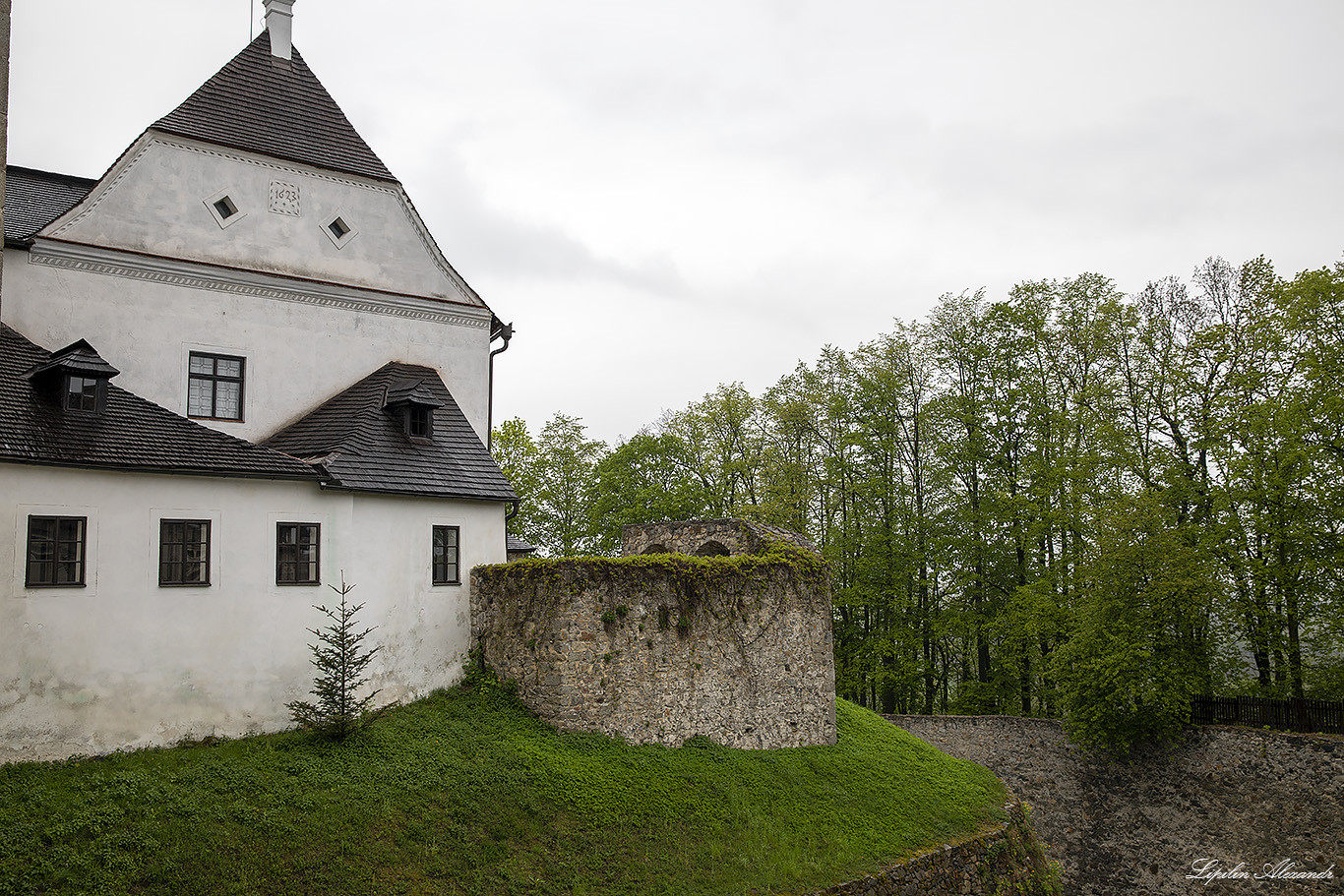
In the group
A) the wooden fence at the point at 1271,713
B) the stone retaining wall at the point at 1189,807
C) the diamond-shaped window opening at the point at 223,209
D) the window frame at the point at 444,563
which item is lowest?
the stone retaining wall at the point at 1189,807

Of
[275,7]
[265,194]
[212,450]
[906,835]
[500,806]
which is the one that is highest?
[275,7]

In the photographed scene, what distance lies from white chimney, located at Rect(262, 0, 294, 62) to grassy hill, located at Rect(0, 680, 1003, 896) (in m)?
13.9

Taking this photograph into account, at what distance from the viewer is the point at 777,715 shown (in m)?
18.8

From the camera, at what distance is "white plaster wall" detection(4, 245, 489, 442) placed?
1650cm

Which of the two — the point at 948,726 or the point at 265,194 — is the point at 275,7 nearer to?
the point at 265,194

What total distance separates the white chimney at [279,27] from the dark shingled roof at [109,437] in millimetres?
8566

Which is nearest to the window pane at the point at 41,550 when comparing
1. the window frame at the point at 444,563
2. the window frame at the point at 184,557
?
the window frame at the point at 184,557

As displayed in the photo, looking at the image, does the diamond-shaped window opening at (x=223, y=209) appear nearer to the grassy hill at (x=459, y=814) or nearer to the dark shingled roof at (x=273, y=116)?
the dark shingled roof at (x=273, y=116)

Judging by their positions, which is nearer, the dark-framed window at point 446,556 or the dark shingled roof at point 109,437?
the dark shingled roof at point 109,437

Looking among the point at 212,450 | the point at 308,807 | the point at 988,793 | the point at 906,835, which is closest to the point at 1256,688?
the point at 988,793

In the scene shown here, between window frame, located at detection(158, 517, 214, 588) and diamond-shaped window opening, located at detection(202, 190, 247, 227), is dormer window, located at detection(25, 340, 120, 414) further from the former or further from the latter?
diamond-shaped window opening, located at detection(202, 190, 247, 227)

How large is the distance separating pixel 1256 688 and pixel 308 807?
22628 mm

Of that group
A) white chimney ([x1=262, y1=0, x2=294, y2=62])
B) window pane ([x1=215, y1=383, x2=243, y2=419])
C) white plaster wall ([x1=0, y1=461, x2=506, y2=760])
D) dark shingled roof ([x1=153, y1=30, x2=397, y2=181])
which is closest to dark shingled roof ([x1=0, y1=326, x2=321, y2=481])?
white plaster wall ([x1=0, y1=461, x2=506, y2=760])

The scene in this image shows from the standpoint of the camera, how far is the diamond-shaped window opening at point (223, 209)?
18125 mm
